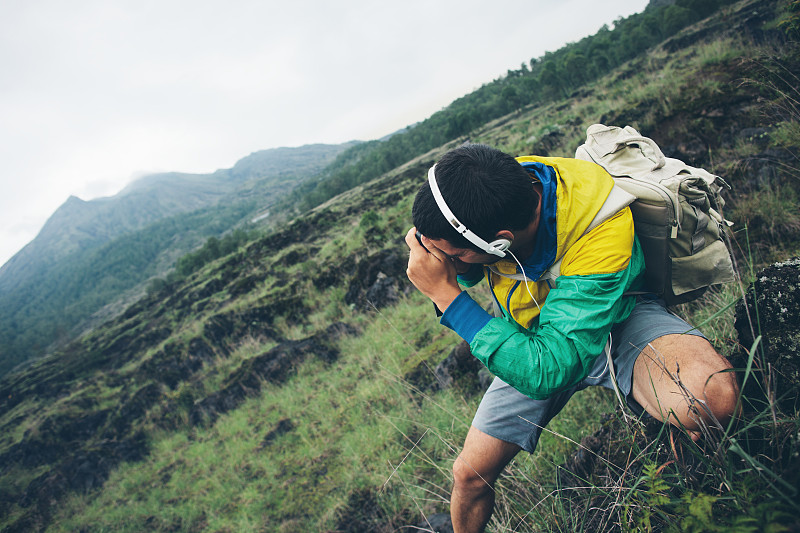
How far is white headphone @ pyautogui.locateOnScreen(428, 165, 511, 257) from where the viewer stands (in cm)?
144

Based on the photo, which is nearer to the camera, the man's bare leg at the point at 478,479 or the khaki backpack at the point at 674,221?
the khaki backpack at the point at 674,221

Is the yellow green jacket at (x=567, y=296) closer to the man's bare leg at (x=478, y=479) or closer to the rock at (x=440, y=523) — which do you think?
the man's bare leg at (x=478, y=479)

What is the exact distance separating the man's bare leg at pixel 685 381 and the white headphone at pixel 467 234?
691 mm

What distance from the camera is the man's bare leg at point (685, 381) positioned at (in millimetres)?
1194

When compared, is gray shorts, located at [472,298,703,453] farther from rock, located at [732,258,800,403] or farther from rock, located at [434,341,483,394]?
rock, located at [434,341,483,394]

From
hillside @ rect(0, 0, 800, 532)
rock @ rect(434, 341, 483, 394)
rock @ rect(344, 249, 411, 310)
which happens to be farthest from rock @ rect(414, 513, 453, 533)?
rock @ rect(344, 249, 411, 310)

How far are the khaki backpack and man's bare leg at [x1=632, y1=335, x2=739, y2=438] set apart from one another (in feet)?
1.08

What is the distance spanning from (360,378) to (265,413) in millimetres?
2130

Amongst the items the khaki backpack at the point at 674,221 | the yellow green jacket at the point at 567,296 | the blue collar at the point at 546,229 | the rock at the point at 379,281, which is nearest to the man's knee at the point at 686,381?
the yellow green jacket at the point at 567,296

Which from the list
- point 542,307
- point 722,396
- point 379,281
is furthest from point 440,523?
point 379,281

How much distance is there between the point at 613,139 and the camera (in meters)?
1.77

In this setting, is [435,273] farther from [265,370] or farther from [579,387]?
[265,370]

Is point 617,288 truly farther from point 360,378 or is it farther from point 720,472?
point 360,378

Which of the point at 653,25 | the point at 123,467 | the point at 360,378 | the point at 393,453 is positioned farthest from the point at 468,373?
the point at 653,25
